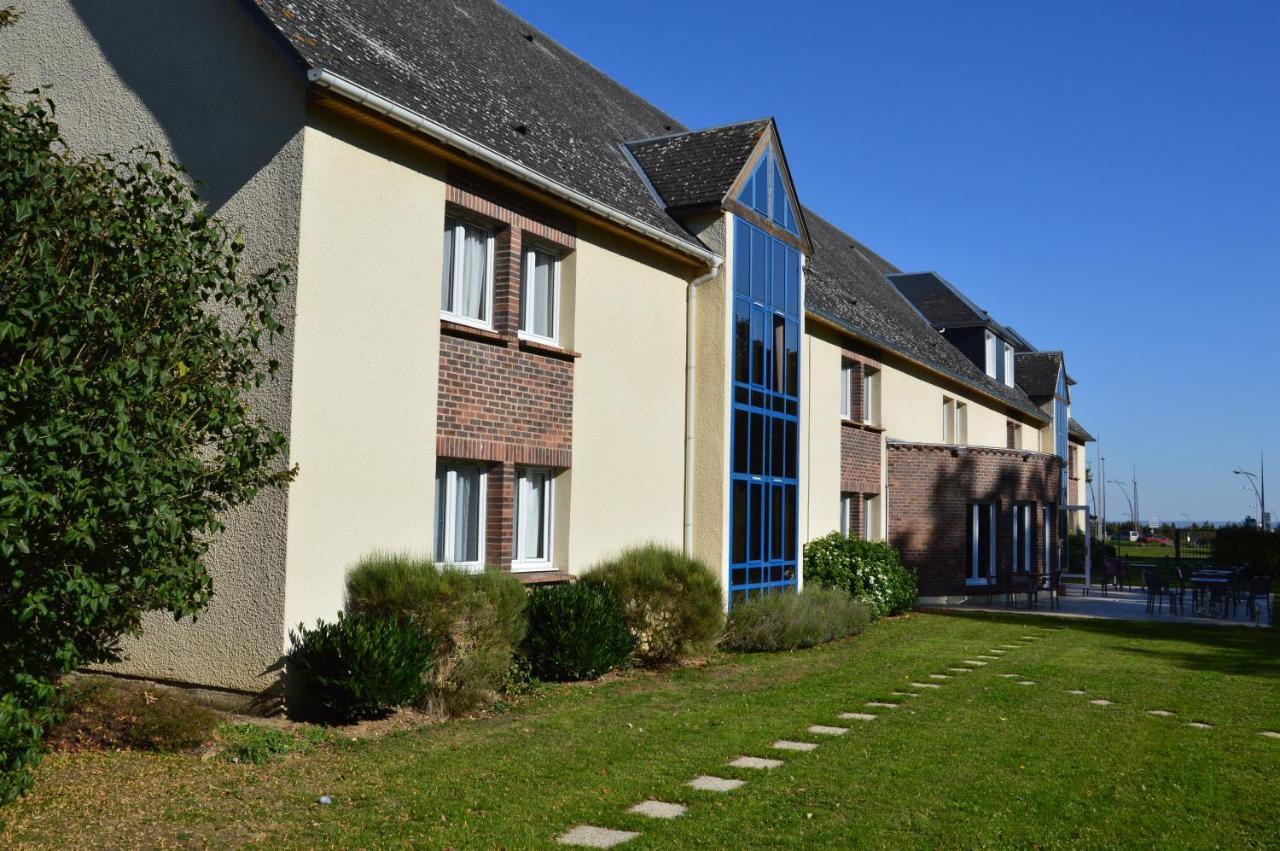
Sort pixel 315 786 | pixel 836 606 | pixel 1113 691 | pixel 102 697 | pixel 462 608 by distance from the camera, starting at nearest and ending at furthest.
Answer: pixel 315 786 → pixel 102 697 → pixel 462 608 → pixel 1113 691 → pixel 836 606

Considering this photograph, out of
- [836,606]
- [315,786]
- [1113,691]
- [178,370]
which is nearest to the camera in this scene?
[178,370]

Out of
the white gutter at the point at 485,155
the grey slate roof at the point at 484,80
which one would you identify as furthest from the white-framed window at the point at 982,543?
the white gutter at the point at 485,155

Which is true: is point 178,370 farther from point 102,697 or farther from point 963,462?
point 963,462

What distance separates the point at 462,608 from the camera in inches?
372

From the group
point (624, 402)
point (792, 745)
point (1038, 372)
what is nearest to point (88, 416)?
point (792, 745)

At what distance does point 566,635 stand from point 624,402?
3.60m

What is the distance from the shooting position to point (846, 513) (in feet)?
71.8

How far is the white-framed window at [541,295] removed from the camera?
12.3 m

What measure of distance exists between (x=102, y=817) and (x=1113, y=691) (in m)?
9.94

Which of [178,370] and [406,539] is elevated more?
[178,370]

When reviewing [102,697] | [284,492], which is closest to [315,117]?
[284,492]

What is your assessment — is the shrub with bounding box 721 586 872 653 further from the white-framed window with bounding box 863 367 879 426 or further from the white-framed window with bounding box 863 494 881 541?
the white-framed window with bounding box 863 367 879 426

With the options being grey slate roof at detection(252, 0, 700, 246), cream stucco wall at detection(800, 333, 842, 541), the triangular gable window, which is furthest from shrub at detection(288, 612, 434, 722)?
cream stucco wall at detection(800, 333, 842, 541)

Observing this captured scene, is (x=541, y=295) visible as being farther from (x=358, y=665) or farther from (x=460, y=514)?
(x=358, y=665)
